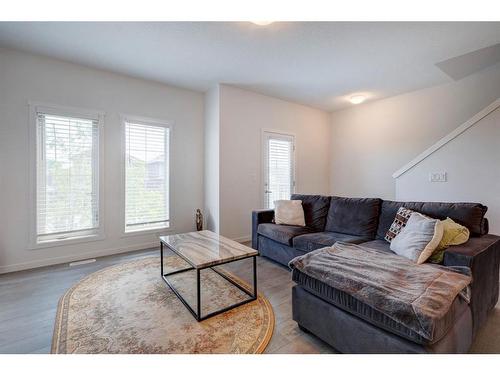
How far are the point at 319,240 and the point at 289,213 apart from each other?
781 mm

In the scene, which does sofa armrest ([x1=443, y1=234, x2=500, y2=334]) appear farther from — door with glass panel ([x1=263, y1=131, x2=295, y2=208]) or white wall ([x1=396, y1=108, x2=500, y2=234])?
door with glass panel ([x1=263, y1=131, x2=295, y2=208])

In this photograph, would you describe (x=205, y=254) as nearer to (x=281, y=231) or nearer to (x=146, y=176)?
(x=281, y=231)

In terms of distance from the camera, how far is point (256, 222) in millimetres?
3469

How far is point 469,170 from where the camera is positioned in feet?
9.74

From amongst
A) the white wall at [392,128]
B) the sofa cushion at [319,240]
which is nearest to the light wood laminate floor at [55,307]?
the sofa cushion at [319,240]

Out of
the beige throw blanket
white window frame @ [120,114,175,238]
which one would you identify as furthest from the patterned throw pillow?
white window frame @ [120,114,175,238]

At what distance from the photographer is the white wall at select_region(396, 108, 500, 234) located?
2756 millimetres

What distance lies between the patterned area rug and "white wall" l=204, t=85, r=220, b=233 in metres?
1.52

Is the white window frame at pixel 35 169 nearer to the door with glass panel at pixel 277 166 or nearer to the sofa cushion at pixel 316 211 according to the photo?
the door with glass panel at pixel 277 166

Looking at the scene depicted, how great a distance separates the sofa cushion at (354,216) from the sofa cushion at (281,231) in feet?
1.18

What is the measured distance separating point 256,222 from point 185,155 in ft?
5.80

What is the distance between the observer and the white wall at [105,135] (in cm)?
284

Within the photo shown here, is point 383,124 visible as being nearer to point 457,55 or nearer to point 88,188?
point 457,55

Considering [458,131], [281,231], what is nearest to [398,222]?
[281,231]
